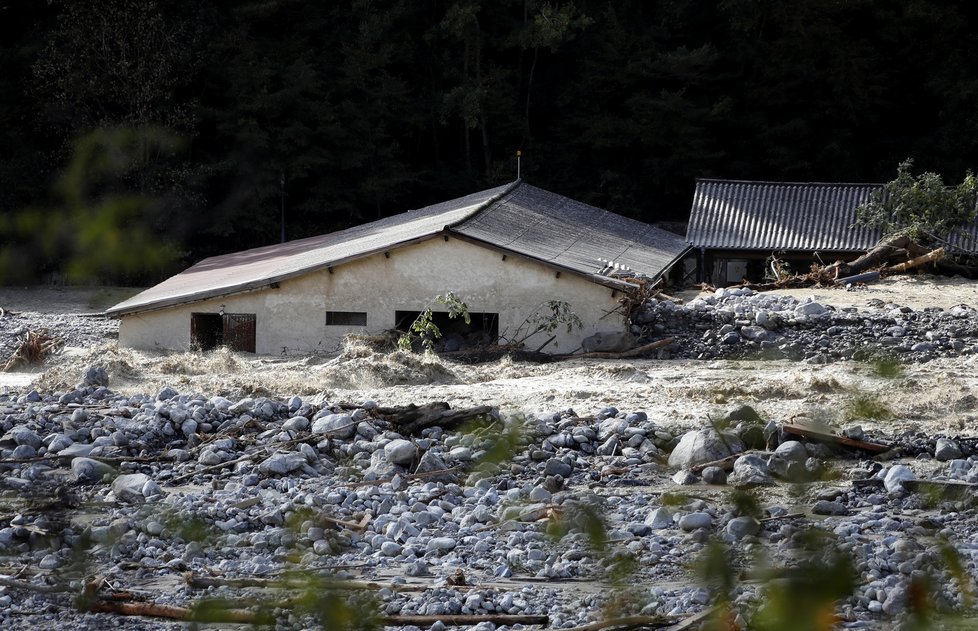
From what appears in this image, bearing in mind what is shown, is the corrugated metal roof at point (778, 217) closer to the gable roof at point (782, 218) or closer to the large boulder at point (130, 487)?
the gable roof at point (782, 218)

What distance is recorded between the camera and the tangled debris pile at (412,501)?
23.4ft

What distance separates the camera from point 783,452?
420 inches

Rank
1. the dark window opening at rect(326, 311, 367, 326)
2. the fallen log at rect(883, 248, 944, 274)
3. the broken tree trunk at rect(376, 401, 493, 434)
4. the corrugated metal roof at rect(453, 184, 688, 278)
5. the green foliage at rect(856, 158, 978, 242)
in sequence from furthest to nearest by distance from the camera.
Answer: the green foliage at rect(856, 158, 978, 242), the fallen log at rect(883, 248, 944, 274), the corrugated metal roof at rect(453, 184, 688, 278), the dark window opening at rect(326, 311, 367, 326), the broken tree trunk at rect(376, 401, 493, 434)

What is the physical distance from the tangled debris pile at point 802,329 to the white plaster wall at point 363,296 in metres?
2.54

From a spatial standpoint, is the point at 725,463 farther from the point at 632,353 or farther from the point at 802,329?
the point at 802,329

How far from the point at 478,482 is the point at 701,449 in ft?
7.16

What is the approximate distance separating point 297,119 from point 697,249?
37.1 feet

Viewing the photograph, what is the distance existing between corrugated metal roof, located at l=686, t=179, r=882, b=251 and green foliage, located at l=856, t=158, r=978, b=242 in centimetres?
38

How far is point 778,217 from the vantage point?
2886 cm

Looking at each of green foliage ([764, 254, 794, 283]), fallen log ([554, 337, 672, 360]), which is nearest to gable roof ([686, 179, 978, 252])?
green foliage ([764, 254, 794, 283])

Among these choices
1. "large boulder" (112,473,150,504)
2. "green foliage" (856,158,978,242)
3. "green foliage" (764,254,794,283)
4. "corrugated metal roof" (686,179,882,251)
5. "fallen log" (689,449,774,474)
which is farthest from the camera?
"corrugated metal roof" (686,179,882,251)

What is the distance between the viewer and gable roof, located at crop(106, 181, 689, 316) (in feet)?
68.1

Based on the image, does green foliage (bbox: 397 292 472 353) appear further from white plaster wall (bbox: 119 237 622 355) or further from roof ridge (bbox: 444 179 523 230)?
roof ridge (bbox: 444 179 523 230)

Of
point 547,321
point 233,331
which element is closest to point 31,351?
point 233,331
